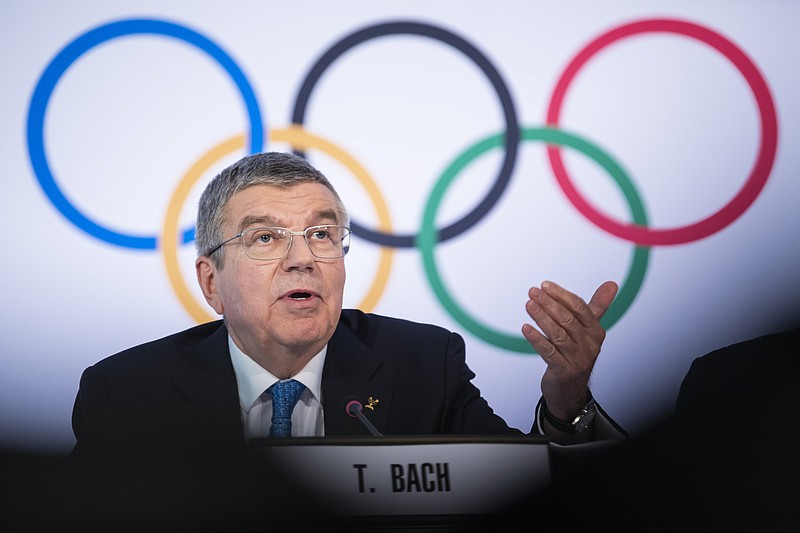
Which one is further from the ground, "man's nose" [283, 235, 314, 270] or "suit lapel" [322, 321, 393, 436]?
"man's nose" [283, 235, 314, 270]

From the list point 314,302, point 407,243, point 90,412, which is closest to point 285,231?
point 314,302

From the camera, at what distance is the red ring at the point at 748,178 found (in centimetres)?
355

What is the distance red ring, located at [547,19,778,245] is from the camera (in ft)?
11.7

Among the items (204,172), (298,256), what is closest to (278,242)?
(298,256)

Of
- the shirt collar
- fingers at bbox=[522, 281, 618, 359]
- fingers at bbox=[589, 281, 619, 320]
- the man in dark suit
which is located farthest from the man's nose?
fingers at bbox=[589, 281, 619, 320]

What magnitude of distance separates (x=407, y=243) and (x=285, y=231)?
4.02ft

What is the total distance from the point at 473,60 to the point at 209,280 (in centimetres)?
167

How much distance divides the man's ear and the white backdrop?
95 cm

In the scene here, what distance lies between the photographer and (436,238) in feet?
11.4

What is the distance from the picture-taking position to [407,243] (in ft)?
11.3

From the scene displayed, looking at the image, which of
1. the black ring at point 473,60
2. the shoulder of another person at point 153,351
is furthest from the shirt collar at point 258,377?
the black ring at point 473,60

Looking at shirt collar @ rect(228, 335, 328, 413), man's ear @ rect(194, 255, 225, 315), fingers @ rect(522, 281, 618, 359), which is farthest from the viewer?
man's ear @ rect(194, 255, 225, 315)

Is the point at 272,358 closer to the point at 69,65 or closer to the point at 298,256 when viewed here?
the point at 298,256

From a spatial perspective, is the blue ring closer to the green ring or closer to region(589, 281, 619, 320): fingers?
the green ring
